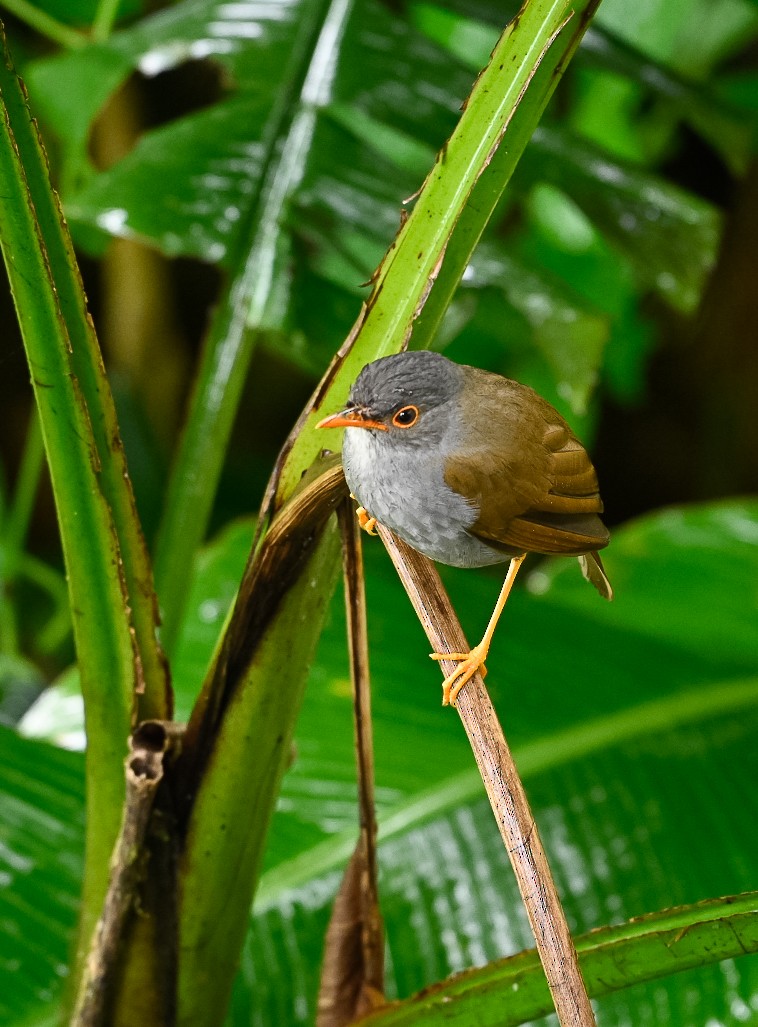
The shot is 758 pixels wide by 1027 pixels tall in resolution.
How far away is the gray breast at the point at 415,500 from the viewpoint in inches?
35.0

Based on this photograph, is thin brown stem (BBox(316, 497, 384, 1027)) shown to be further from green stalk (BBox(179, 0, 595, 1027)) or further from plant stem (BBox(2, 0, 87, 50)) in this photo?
plant stem (BBox(2, 0, 87, 50))

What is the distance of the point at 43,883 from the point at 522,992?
671mm

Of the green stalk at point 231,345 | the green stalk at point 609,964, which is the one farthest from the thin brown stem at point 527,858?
the green stalk at point 231,345

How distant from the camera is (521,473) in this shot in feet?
3.26

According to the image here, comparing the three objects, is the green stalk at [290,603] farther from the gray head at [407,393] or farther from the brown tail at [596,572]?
the brown tail at [596,572]

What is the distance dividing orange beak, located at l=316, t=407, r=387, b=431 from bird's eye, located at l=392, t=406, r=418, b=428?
34 millimetres

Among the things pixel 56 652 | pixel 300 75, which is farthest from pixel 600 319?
pixel 56 652

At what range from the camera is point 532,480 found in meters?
1.00

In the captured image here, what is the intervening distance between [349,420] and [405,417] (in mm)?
115

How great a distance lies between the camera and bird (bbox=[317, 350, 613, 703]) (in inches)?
36.1

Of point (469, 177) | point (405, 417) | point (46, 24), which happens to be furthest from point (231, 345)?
point (46, 24)

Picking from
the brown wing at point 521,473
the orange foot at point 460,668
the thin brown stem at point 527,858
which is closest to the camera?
the thin brown stem at point 527,858

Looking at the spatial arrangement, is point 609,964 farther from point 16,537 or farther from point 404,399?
point 16,537

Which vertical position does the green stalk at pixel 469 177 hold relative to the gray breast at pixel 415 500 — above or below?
above
